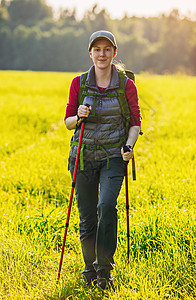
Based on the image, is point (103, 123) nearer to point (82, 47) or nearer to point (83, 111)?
point (83, 111)

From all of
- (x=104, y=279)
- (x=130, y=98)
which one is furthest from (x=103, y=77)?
(x=104, y=279)

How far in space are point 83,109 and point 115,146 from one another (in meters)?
0.51

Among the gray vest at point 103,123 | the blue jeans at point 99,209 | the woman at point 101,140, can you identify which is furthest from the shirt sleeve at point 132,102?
the blue jeans at point 99,209

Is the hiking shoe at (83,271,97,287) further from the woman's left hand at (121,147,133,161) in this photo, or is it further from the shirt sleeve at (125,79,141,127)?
the shirt sleeve at (125,79,141,127)

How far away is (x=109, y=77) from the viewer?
4.31 meters

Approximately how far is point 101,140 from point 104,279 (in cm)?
138

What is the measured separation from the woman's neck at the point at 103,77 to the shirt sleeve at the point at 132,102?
8.2 inches

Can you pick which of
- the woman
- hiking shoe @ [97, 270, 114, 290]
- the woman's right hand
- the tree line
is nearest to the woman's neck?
the woman

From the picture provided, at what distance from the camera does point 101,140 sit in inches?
165

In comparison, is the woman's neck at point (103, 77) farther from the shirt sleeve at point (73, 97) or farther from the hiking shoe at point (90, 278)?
the hiking shoe at point (90, 278)

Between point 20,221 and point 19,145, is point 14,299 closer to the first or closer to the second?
point 20,221

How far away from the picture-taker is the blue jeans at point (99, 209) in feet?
13.2

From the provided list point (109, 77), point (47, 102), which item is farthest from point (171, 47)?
point (109, 77)

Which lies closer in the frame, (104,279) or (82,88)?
(104,279)
